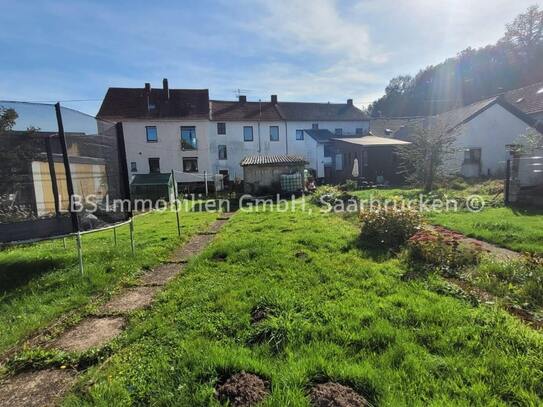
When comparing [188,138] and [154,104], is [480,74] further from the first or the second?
[154,104]

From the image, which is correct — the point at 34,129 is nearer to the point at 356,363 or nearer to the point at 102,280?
the point at 102,280

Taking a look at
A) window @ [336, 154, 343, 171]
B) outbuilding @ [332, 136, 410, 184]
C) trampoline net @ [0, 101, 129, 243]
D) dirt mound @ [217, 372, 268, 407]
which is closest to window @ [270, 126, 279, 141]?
window @ [336, 154, 343, 171]

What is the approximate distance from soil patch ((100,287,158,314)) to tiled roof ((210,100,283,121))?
28380 millimetres

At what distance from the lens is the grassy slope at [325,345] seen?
7.95ft

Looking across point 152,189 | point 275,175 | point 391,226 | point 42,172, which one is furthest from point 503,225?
point 152,189

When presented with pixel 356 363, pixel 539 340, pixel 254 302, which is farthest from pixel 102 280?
pixel 539 340

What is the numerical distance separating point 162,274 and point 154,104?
28.7 m

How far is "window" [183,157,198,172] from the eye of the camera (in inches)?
1188

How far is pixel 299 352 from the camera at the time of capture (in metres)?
2.91

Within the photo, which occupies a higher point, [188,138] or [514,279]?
[188,138]

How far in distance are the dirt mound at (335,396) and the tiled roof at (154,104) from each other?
1185 inches

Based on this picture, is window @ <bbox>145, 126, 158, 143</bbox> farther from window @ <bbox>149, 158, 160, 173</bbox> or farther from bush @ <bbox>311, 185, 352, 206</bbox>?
bush @ <bbox>311, 185, 352, 206</bbox>

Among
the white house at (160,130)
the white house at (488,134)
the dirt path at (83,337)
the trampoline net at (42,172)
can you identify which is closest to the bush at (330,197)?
the white house at (488,134)

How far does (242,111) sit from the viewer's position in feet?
109
